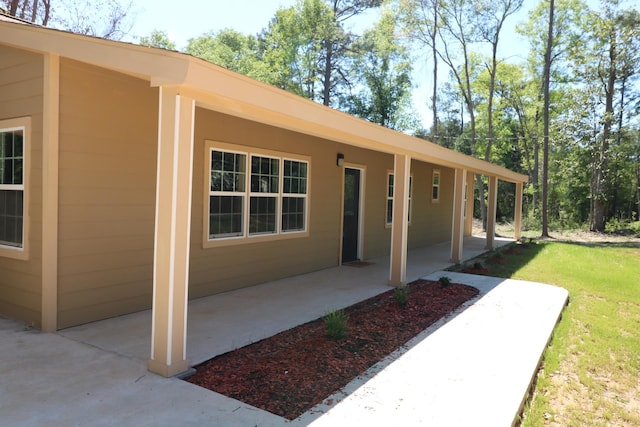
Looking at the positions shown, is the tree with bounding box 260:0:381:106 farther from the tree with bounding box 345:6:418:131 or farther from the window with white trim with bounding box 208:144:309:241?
the window with white trim with bounding box 208:144:309:241

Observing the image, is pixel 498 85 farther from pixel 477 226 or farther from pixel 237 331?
pixel 237 331

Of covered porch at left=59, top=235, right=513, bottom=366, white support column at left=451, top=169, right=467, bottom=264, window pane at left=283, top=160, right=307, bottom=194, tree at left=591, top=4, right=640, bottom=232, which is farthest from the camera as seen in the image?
tree at left=591, top=4, right=640, bottom=232

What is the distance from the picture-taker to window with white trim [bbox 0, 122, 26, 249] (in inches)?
175

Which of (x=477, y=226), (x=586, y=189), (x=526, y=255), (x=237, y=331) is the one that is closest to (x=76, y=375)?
(x=237, y=331)

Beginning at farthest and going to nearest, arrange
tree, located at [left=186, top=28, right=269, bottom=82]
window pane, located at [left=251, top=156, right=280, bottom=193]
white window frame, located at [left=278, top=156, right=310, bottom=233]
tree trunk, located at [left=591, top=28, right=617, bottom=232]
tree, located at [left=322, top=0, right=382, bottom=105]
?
tree, located at [left=186, top=28, right=269, bottom=82] < tree, located at [left=322, top=0, right=382, bottom=105] < tree trunk, located at [left=591, top=28, right=617, bottom=232] < white window frame, located at [left=278, top=156, right=310, bottom=233] < window pane, located at [left=251, top=156, right=280, bottom=193]

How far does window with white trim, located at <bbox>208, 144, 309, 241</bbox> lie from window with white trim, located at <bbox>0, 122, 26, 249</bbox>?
2083mm

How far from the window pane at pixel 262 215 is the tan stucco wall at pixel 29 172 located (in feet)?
9.25

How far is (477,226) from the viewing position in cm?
2323

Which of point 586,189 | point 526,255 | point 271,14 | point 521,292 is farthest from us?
point 271,14

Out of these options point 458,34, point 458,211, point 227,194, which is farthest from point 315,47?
point 227,194

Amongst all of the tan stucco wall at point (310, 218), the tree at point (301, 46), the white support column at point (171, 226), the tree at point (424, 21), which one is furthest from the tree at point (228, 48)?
the white support column at point (171, 226)

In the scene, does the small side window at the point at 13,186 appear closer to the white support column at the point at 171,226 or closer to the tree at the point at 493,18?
the white support column at the point at 171,226

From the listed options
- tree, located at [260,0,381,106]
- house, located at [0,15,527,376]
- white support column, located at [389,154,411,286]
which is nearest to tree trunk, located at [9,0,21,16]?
house, located at [0,15,527,376]

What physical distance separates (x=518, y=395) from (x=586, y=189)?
22.5 meters
